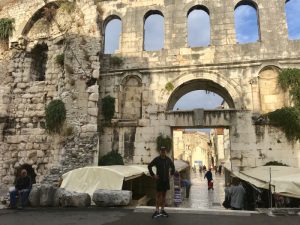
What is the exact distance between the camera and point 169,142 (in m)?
12.8

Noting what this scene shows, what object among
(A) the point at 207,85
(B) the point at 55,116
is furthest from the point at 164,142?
(B) the point at 55,116

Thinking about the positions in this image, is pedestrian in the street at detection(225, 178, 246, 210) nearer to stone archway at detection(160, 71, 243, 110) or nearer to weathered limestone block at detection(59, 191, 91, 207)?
stone archway at detection(160, 71, 243, 110)

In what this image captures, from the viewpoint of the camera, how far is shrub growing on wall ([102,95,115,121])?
1352 centimetres

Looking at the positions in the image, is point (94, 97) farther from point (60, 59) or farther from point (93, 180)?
point (93, 180)

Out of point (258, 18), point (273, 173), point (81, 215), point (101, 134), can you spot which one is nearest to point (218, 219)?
point (81, 215)

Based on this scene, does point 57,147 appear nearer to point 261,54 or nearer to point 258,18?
point 261,54

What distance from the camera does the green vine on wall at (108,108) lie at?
44.3 feet

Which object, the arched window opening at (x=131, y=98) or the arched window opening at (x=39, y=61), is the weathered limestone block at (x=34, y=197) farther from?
the arched window opening at (x=39, y=61)

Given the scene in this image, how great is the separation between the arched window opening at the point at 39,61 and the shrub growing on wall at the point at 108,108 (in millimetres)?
3891

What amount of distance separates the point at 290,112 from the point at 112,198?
852 cm

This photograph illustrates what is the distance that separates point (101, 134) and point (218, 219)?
8.76 m

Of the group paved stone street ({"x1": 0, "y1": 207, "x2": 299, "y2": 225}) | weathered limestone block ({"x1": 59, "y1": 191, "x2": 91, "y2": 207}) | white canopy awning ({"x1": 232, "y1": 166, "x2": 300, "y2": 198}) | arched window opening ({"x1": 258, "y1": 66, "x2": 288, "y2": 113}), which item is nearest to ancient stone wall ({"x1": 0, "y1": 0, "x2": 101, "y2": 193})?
weathered limestone block ({"x1": 59, "y1": 191, "x2": 91, "y2": 207})

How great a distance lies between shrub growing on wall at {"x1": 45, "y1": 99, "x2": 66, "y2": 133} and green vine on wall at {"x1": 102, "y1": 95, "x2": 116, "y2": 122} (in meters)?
1.87

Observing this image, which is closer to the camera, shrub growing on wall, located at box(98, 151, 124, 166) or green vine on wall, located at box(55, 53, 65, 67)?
shrub growing on wall, located at box(98, 151, 124, 166)
